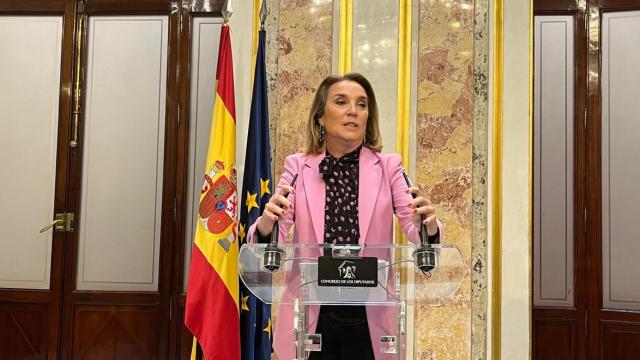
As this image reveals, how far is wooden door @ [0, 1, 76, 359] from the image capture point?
432cm

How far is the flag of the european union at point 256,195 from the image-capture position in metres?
3.06

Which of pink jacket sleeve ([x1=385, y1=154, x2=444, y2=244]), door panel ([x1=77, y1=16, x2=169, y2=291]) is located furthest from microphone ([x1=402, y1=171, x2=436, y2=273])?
door panel ([x1=77, y1=16, x2=169, y2=291])

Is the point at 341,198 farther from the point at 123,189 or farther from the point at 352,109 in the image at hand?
the point at 123,189

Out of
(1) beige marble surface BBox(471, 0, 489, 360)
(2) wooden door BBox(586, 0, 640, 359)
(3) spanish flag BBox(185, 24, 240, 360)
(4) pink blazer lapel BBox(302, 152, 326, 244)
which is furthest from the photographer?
(2) wooden door BBox(586, 0, 640, 359)

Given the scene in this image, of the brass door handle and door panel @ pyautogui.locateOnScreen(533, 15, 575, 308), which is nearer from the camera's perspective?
door panel @ pyautogui.locateOnScreen(533, 15, 575, 308)

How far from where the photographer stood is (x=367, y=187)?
2.10 metres

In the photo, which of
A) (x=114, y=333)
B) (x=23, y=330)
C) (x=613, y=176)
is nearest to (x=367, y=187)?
(x=613, y=176)

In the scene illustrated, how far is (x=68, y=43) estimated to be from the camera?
14.4ft

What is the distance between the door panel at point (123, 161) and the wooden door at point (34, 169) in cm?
16

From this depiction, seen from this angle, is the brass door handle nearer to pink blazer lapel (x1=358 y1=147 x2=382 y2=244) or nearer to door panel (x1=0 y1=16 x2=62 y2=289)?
door panel (x1=0 y1=16 x2=62 y2=289)

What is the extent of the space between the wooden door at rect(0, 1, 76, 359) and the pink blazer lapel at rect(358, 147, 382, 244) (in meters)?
2.88

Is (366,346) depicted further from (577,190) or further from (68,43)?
(68,43)

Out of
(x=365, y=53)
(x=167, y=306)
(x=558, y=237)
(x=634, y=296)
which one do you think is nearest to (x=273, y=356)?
(x=167, y=306)

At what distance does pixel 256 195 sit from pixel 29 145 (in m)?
2.18
